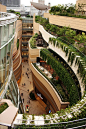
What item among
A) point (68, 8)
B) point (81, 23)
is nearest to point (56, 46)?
point (81, 23)

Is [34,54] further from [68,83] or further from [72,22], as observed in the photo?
[68,83]

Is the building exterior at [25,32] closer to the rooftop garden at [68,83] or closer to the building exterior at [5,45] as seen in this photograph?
the rooftop garden at [68,83]

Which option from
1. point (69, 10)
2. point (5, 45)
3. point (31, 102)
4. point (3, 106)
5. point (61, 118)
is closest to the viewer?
point (61, 118)

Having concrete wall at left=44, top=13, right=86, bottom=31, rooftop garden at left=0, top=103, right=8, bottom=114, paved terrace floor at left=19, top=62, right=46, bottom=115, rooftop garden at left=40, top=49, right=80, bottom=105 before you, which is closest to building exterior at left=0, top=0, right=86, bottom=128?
concrete wall at left=44, top=13, right=86, bottom=31

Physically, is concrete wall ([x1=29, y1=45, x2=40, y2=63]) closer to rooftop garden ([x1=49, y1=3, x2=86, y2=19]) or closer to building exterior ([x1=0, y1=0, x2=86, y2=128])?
building exterior ([x1=0, y1=0, x2=86, y2=128])

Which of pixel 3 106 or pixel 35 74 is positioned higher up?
pixel 3 106

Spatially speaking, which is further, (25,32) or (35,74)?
(25,32)

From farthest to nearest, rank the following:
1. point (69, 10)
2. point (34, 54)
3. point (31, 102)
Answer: point (69, 10) → point (34, 54) → point (31, 102)

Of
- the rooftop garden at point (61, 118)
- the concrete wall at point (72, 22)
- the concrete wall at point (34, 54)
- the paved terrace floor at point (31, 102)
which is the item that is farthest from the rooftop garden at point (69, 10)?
the rooftop garden at point (61, 118)

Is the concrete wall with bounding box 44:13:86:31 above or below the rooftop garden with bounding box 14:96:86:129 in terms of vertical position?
above

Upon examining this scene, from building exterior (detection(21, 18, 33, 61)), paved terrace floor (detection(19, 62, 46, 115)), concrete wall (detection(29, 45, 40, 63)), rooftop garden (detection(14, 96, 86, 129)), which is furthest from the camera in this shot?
building exterior (detection(21, 18, 33, 61))

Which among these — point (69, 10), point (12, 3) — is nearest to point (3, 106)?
point (69, 10)

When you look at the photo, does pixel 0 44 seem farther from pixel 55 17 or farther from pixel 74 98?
pixel 55 17

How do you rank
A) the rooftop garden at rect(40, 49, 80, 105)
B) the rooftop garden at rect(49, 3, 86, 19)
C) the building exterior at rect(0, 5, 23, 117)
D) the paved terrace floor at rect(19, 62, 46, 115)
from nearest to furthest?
1. the building exterior at rect(0, 5, 23, 117)
2. the rooftop garden at rect(40, 49, 80, 105)
3. the paved terrace floor at rect(19, 62, 46, 115)
4. the rooftop garden at rect(49, 3, 86, 19)
